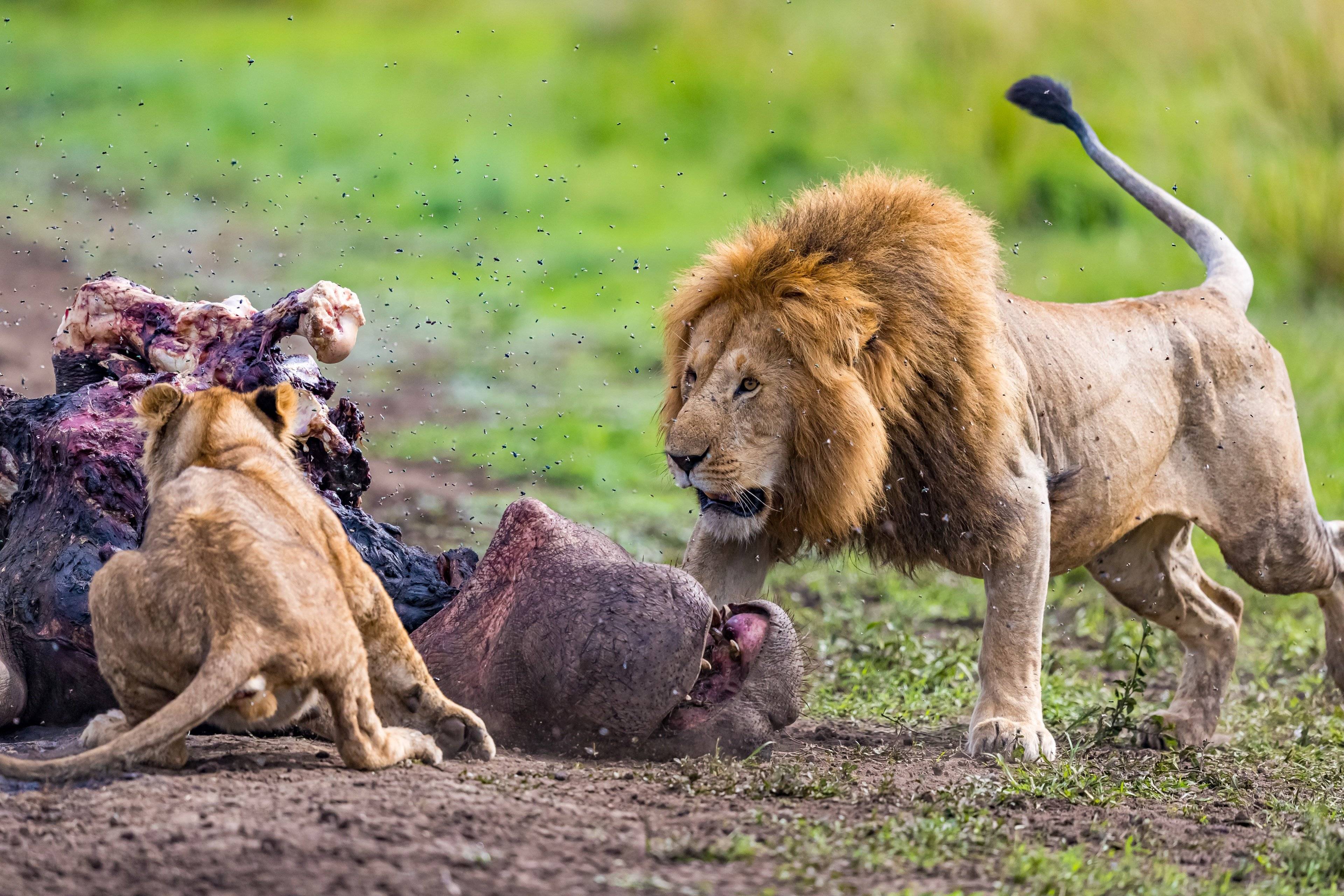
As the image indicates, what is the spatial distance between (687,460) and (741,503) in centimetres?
21

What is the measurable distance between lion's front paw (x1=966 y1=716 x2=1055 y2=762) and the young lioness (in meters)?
1.50

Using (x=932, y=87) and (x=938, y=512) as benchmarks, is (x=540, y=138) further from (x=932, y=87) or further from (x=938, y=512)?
(x=938, y=512)

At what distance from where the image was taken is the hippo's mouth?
4.00 m

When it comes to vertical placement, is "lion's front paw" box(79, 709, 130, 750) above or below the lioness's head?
below

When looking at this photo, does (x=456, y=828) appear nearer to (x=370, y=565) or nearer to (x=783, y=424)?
(x=370, y=565)

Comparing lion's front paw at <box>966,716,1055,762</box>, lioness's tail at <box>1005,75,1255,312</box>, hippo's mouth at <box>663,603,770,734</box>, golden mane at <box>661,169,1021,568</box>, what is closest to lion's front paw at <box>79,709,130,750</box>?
hippo's mouth at <box>663,603,770,734</box>

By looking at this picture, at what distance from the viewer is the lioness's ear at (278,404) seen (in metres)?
3.84

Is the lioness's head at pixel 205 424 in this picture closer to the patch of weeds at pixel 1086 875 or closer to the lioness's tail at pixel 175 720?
the lioness's tail at pixel 175 720

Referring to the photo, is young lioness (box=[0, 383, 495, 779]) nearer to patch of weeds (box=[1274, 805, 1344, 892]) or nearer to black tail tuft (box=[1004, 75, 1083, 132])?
patch of weeds (box=[1274, 805, 1344, 892])

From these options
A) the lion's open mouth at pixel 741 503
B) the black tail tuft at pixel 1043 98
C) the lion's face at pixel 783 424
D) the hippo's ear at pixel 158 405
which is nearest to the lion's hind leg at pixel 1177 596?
the black tail tuft at pixel 1043 98

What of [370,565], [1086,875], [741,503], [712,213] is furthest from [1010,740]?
[712,213]

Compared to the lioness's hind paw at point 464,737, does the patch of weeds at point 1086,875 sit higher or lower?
lower

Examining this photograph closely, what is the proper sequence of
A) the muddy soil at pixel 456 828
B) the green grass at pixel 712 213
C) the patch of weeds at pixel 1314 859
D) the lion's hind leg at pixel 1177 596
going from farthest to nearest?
A: the lion's hind leg at pixel 1177 596 < the green grass at pixel 712 213 < the patch of weeds at pixel 1314 859 < the muddy soil at pixel 456 828

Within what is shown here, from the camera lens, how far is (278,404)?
3840mm
